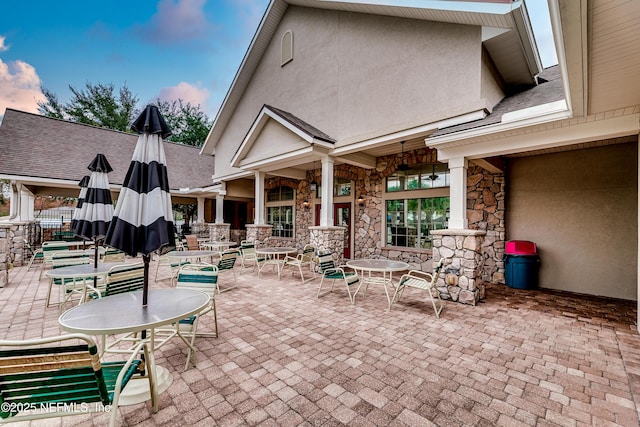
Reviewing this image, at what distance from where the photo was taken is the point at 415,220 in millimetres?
8125

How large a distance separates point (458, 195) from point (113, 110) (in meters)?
27.7

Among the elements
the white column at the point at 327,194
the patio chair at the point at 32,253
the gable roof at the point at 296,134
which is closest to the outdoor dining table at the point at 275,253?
the white column at the point at 327,194

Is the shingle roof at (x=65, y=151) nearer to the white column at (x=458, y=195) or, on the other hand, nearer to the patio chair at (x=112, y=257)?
the patio chair at (x=112, y=257)

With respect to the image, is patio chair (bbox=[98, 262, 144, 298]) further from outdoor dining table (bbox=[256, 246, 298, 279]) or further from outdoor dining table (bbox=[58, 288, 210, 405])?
outdoor dining table (bbox=[256, 246, 298, 279])

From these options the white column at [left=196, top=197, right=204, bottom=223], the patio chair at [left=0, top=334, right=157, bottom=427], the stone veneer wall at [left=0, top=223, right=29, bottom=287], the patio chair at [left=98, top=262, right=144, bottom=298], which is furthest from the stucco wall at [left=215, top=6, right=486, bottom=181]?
the stone veneer wall at [left=0, top=223, right=29, bottom=287]

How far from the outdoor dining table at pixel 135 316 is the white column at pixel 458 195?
15.3 feet

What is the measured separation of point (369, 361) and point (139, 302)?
2.46 metres

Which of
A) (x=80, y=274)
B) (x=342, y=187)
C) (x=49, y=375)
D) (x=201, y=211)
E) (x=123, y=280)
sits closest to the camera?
(x=49, y=375)

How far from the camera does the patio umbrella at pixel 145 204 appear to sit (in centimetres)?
254

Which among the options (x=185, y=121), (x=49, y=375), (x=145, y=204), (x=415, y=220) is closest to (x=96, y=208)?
(x=145, y=204)

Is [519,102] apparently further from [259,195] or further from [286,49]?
[259,195]

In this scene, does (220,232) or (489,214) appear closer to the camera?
(489,214)

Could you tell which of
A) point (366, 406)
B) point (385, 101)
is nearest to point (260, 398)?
point (366, 406)

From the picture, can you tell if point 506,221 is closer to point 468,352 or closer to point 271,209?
point 468,352
